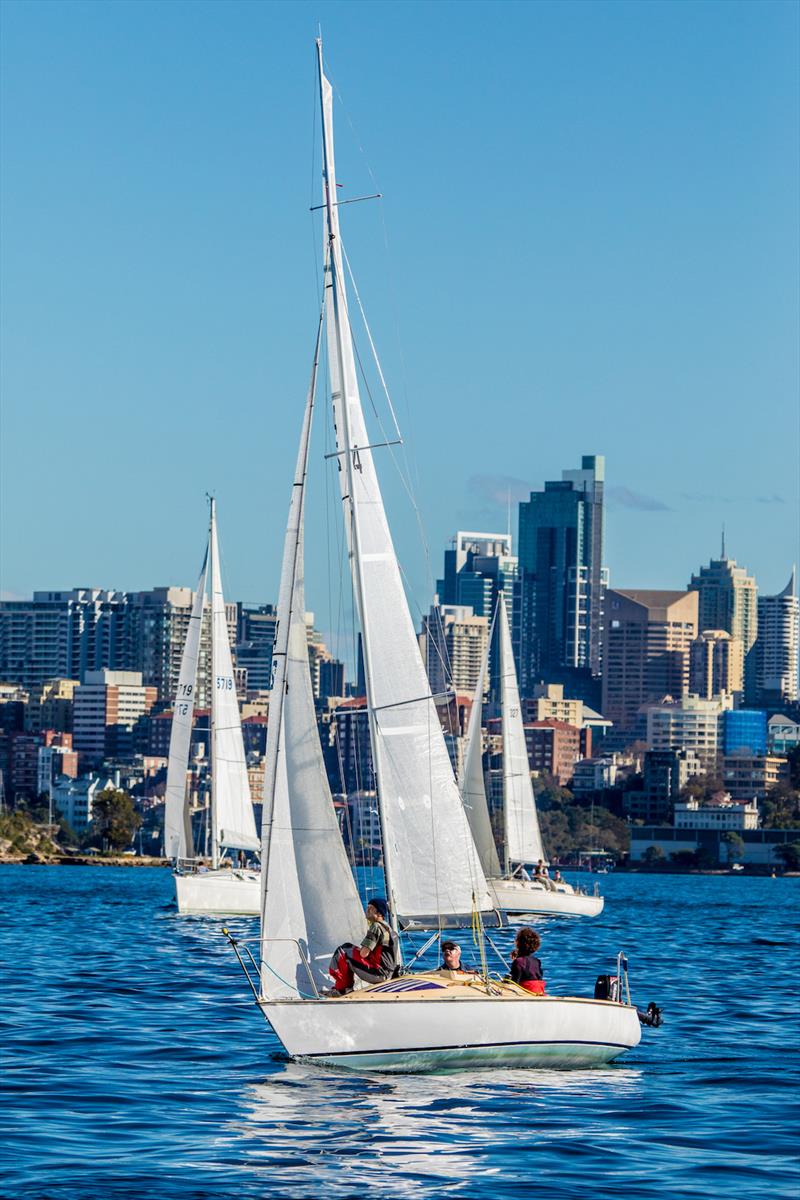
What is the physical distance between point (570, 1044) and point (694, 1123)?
2692mm

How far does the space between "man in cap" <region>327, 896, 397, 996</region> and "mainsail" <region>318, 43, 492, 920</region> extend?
1.09 metres

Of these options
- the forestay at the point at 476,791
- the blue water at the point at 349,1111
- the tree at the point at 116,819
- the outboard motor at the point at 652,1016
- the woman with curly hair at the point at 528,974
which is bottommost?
the tree at the point at 116,819

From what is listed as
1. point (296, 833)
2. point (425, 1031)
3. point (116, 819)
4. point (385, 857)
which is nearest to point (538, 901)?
point (385, 857)

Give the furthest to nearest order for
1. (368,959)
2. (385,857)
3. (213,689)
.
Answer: (213,689) < (385,857) < (368,959)

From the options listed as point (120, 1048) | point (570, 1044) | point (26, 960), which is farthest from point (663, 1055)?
point (26, 960)

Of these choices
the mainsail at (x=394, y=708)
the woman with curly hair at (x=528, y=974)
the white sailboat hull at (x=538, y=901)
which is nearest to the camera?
the woman with curly hair at (x=528, y=974)

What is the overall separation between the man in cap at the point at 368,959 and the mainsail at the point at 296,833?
0.36 metres

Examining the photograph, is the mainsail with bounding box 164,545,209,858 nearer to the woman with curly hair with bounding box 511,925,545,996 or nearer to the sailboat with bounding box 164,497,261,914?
the sailboat with bounding box 164,497,261,914

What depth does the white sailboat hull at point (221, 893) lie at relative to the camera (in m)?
61.1

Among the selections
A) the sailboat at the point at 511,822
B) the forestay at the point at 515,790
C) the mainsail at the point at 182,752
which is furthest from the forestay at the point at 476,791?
the mainsail at the point at 182,752

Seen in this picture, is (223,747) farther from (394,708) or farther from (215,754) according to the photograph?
(394,708)

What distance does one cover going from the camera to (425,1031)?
24234mm

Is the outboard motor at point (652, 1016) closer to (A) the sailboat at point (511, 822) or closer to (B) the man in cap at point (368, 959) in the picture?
(B) the man in cap at point (368, 959)

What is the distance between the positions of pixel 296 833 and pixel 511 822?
1973 inches
